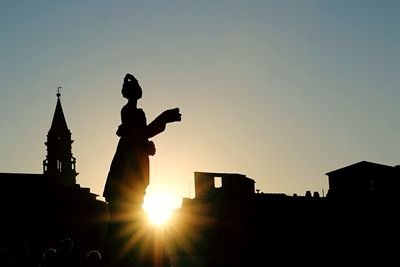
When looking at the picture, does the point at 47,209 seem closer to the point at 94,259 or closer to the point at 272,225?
the point at 272,225

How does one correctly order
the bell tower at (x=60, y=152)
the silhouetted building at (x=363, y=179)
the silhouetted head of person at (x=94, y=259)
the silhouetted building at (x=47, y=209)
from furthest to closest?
the bell tower at (x=60, y=152)
the silhouetted building at (x=363, y=179)
the silhouetted building at (x=47, y=209)
the silhouetted head of person at (x=94, y=259)

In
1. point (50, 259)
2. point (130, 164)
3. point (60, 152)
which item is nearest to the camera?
point (130, 164)

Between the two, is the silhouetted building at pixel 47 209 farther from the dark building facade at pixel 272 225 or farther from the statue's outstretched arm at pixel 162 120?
the statue's outstretched arm at pixel 162 120

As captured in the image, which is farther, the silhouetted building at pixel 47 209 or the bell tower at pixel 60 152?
the bell tower at pixel 60 152

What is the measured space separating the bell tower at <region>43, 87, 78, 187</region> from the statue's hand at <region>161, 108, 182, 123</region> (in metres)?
86.9

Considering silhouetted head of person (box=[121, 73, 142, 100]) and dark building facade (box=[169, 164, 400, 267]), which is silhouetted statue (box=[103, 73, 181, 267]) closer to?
silhouetted head of person (box=[121, 73, 142, 100])

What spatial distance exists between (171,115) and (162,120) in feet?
0.33

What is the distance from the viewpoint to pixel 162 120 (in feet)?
23.0

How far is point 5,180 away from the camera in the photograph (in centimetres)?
6556

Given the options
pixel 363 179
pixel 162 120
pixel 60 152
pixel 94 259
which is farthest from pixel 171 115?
pixel 60 152

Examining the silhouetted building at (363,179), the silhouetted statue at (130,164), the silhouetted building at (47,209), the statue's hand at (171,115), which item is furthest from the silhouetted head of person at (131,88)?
Answer: the silhouetted building at (363,179)

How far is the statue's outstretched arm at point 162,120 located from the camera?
7012 millimetres

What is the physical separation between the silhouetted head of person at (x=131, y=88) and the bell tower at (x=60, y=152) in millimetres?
86595

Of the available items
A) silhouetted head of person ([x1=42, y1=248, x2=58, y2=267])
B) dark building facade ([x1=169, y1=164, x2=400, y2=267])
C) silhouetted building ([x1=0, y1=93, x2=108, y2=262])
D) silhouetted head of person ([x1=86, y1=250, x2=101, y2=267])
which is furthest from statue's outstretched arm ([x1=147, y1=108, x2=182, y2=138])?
silhouetted building ([x1=0, y1=93, x2=108, y2=262])
